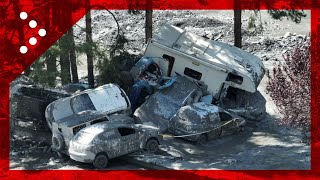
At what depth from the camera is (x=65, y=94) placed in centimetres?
2055

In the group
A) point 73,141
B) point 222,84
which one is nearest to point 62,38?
point 73,141

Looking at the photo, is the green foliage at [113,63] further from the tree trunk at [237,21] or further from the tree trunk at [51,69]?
the tree trunk at [237,21]

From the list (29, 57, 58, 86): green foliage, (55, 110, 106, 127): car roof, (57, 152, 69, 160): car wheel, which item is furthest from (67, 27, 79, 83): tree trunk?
(57, 152, 69, 160): car wheel

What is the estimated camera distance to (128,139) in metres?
18.0

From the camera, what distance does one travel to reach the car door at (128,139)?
17875 mm

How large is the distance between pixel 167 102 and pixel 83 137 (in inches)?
186

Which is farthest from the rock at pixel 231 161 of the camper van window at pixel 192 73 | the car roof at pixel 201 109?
the camper van window at pixel 192 73

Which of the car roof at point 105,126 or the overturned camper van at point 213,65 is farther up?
the overturned camper van at point 213,65

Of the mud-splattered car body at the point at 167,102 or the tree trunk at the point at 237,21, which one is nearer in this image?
the mud-splattered car body at the point at 167,102

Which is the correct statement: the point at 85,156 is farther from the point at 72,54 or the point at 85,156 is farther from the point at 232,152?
the point at 72,54

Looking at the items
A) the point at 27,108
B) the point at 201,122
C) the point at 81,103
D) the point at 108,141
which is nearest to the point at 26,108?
the point at 27,108

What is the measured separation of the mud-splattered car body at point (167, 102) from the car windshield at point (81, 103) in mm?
1850

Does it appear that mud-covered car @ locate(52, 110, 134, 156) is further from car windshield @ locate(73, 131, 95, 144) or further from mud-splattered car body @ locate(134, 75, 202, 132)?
mud-splattered car body @ locate(134, 75, 202, 132)

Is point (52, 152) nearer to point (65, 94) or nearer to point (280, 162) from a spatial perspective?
point (65, 94)
